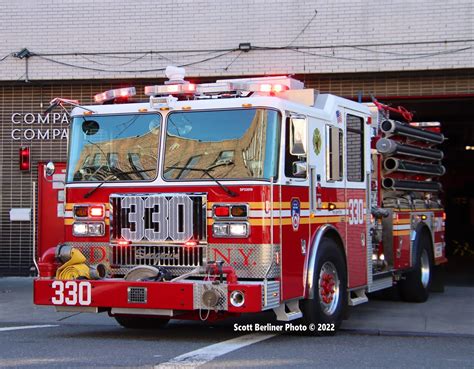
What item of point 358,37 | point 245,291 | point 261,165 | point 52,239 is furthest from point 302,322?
point 52,239

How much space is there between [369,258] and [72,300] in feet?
12.6

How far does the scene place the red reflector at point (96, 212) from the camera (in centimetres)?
863

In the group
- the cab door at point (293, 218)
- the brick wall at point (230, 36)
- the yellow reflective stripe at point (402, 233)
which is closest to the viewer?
the cab door at point (293, 218)

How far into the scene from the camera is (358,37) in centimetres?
1395

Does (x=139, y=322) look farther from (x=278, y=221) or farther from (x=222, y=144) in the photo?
(x=222, y=144)

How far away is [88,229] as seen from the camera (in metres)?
8.68

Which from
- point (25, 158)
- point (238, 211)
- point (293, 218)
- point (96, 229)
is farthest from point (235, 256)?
point (25, 158)

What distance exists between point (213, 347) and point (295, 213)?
1.58m

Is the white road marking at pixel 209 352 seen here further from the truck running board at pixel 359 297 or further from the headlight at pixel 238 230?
the truck running board at pixel 359 297

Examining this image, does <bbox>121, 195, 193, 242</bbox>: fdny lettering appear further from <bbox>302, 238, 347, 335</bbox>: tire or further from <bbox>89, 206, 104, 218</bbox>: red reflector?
<bbox>302, 238, 347, 335</bbox>: tire

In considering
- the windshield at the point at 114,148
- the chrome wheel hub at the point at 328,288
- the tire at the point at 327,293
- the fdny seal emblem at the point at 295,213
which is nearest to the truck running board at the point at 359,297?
the tire at the point at 327,293

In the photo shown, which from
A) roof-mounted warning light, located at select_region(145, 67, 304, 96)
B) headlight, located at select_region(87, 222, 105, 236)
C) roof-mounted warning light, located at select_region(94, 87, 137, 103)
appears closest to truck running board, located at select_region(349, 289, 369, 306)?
roof-mounted warning light, located at select_region(145, 67, 304, 96)

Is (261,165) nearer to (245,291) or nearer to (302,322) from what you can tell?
(245,291)

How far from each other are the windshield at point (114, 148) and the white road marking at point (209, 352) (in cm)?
185
